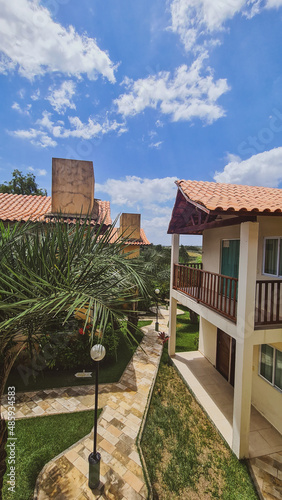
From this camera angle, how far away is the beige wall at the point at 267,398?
700 centimetres

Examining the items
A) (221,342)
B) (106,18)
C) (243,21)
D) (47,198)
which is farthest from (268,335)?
(47,198)

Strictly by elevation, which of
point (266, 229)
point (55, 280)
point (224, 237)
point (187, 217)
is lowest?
point (55, 280)

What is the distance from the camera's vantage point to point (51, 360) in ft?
30.2

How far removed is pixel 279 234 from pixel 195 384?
684cm

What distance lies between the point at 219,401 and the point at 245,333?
160 inches

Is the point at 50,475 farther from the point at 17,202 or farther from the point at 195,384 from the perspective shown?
the point at 17,202

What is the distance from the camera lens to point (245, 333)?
5.88m

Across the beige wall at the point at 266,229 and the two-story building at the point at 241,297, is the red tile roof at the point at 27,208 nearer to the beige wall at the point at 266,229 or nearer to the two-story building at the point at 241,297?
the two-story building at the point at 241,297

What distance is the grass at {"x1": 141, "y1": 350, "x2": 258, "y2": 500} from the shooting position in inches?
203

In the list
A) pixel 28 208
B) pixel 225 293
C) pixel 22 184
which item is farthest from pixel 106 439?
pixel 22 184

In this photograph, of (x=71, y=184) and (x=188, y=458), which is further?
(x=71, y=184)

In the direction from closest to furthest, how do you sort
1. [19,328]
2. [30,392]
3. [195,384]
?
1. [19,328]
2. [30,392]
3. [195,384]

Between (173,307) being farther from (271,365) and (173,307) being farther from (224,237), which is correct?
(271,365)

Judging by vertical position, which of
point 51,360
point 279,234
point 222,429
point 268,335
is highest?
point 279,234
